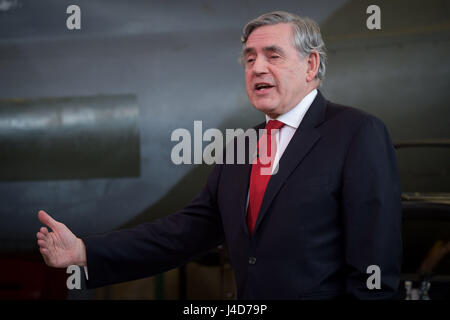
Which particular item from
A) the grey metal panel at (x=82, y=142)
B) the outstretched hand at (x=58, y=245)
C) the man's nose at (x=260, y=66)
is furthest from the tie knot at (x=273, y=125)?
the grey metal panel at (x=82, y=142)

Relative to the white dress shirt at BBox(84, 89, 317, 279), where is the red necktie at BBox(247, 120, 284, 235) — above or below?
below

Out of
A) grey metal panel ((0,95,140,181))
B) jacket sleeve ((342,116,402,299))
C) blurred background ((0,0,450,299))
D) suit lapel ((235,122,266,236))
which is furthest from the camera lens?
grey metal panel ((0,95,140,181))

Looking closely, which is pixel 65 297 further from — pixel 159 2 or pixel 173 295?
pixel 159 2

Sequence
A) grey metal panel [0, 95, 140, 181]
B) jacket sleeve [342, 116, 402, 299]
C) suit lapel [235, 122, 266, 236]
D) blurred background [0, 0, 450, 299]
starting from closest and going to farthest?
1. jacket sleeve [342, 116, 402, 299]
2. suit lapel [235, 122, 266, 236]
3. blurred background [0, 0, 450, 299]
4. grey metal panel [0, 95, 140, 181]

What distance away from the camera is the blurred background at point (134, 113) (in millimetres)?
2451

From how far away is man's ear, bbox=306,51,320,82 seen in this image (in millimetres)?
1184

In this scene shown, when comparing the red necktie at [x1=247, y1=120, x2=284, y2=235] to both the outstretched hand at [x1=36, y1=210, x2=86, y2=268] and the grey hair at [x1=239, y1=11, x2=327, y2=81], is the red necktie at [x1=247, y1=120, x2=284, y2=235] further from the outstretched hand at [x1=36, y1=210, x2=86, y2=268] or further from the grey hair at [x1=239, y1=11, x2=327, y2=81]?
the outstretched hand at [x1=36, y1=210, x2=86, y2=268]

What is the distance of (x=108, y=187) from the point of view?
265 centimetres

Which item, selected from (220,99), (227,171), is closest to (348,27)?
(220,99)

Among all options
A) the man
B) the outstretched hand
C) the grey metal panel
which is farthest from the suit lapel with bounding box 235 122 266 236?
the grey metal panel

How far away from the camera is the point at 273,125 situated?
119cm

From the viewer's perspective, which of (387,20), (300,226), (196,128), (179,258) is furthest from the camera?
(196,128)

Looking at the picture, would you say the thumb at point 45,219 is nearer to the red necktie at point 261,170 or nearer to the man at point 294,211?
the man at point 294,211
